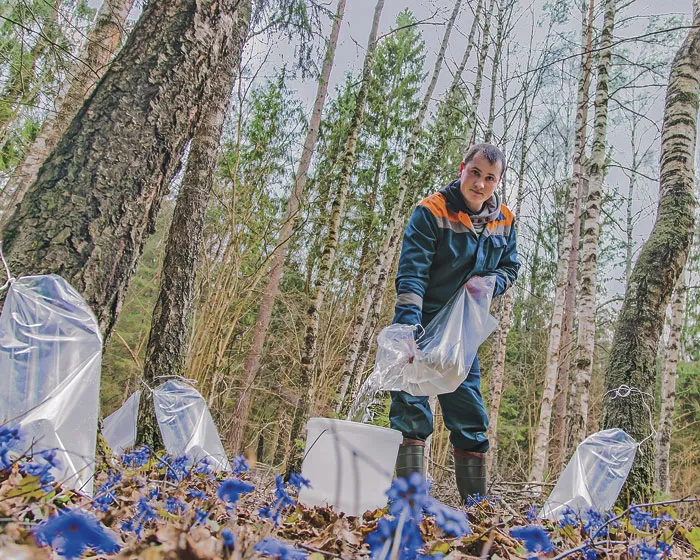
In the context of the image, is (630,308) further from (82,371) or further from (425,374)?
(82,371)

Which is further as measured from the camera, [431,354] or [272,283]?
[272,283]

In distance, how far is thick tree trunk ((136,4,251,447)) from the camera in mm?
3383

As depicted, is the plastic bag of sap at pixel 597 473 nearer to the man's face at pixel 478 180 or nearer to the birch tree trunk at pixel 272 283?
the man's face at pixel 478 180

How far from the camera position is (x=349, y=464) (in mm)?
1749

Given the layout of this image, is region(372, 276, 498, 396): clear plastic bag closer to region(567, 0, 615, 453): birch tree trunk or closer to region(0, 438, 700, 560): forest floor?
region(0, 438, 700, 560): forest floor

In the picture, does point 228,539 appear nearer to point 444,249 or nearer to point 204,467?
point 204,467

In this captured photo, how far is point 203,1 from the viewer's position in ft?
7.07

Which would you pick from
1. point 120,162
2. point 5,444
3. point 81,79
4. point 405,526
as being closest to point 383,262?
point 81,79

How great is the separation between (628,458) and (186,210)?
3523 millimetres

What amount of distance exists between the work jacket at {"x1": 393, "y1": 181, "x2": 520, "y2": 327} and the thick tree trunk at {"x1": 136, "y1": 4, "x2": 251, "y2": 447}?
166cm

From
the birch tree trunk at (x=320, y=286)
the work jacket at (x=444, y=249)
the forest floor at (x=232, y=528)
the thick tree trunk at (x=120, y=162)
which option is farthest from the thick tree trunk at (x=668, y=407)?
the thick tree trunk at (x=120, y=162)

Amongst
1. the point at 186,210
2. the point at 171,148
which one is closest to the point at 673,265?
the point at 171,148

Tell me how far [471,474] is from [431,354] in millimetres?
847

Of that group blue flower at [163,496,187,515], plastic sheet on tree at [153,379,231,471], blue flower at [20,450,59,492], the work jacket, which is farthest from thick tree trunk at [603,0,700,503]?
blue flower at [20,450,59,492]
